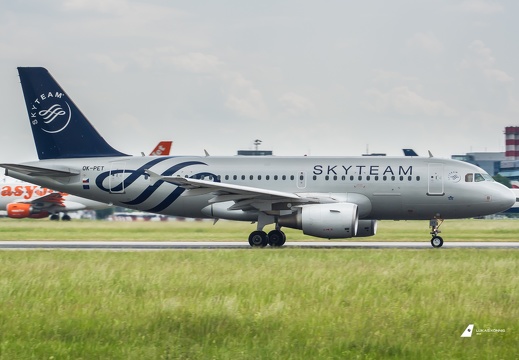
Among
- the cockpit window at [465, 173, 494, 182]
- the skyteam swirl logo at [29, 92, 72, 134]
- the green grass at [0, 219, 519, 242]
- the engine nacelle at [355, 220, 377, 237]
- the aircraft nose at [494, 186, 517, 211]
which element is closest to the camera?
the aircraft nose at [494, 186, 517, 211]

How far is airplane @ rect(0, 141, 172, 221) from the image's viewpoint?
2753 inches

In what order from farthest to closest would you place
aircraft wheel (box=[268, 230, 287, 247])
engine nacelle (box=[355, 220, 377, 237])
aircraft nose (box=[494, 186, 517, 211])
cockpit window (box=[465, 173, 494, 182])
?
engine nacelle (box=[355, 220, 377, 237]) → cockpit window (box=[465, 173, 494, 182]) → aircraft nose (box=[494, 186, 517, 211]) → aircraft wheel (box=[268, 230, 287, 247])

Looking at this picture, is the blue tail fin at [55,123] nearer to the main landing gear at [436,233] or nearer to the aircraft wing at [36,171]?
the aircraft wing at [36,171]

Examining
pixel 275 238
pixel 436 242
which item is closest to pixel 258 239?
pixel 275 238

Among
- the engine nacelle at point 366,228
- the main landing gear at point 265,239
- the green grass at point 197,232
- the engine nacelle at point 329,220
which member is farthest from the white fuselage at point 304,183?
the green grass at point 197,232

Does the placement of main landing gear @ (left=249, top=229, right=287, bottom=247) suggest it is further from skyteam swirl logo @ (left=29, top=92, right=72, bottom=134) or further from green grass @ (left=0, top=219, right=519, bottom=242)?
skyteam swirl logo @ (left=29, top=92, right=72, bottom=134)

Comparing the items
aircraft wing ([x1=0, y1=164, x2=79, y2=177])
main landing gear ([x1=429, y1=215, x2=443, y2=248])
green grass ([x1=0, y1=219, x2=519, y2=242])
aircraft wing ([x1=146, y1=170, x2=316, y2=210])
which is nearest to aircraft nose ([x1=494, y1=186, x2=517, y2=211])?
main landing gear ([x1=429, y1=215, x2=443, y2=248])

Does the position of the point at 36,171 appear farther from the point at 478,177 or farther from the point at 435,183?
the point at 478,177

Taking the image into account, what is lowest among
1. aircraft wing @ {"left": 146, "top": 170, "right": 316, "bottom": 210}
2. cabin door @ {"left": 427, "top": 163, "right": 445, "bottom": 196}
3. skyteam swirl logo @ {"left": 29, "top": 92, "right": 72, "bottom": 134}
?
aircraft wing @ {"left": 146, "top": 170, "right": 316, "bottom": 210}

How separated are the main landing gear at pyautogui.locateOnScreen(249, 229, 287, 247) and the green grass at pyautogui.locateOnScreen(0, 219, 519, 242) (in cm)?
681

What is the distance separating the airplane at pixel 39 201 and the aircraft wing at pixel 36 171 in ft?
119

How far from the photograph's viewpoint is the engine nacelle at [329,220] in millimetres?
29578

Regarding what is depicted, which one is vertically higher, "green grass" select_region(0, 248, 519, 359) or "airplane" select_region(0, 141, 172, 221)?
"airplane" select_region(0, 141, 172, 221)

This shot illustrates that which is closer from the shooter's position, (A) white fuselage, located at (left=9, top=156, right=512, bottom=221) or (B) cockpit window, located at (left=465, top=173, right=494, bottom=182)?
(A) white fuselage, located at (left=9, top=156, right=512, bottom=221)
